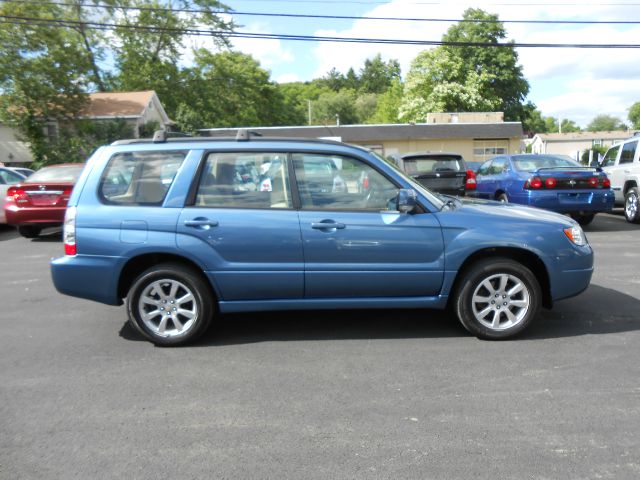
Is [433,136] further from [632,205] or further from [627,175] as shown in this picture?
[632,205]

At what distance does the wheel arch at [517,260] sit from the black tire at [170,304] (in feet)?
7.16

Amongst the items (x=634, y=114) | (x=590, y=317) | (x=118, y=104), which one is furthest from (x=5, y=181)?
→ (x=634, y=114)

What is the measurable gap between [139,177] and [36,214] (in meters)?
7.32

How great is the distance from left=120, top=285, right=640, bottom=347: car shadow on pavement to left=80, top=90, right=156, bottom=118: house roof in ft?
100

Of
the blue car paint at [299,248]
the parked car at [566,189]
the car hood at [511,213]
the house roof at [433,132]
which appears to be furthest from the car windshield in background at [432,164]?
the house roof at [433,132]

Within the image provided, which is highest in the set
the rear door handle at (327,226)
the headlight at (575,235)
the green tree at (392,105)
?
the green tree at (392,105)

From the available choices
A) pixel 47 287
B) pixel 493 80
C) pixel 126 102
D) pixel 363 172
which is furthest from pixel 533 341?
pixel 493 80

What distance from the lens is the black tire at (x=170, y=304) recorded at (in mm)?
4809

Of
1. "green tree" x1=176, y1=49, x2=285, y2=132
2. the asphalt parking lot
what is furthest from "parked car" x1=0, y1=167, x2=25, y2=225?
"green tree" x1=176, y1=49, x2=285, y2=132

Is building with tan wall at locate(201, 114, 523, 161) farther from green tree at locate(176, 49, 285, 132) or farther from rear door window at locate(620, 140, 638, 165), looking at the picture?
rear door window at locate(620, 140, 638, 165)

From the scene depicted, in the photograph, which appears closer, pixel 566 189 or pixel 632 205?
pixel 566 189

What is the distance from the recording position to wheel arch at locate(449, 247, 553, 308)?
4945mm

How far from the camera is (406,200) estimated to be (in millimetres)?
4699

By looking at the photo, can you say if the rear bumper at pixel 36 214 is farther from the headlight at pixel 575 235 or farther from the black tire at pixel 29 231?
the headlight at pixel 575 235
